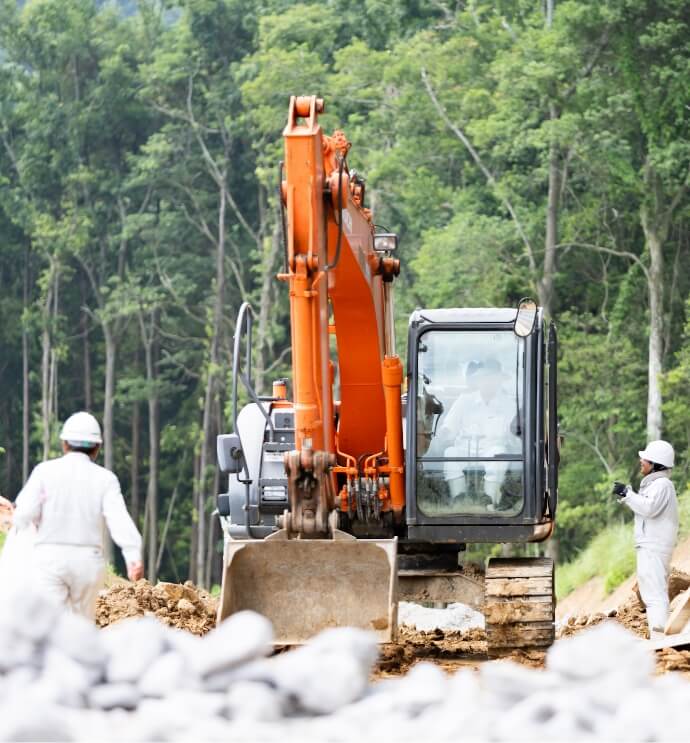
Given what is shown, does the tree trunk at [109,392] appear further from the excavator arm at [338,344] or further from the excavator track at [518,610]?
the excavator track at [518,610]

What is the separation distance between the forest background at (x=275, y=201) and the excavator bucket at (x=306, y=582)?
57.1 feet

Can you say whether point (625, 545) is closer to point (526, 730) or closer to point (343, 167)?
point (343, 167)

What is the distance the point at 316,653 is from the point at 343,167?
5.30m

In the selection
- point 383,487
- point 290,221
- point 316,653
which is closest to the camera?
point 316,653

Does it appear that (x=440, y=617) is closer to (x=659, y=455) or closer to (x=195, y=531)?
(x=659, y=455)

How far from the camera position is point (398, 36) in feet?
139

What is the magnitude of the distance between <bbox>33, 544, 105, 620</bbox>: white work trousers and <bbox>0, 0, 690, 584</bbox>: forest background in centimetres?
2004

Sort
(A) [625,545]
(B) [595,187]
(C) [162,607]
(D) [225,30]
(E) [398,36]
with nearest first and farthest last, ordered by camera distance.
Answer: (C) [162,607]
(A) [625,545]
(B) [595,187]
(E) [398,36]
(D) [225,30]

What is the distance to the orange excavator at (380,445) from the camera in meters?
11.9

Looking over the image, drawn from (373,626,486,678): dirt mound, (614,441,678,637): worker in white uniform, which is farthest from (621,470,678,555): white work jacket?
(373,626,486,678): dirt mound

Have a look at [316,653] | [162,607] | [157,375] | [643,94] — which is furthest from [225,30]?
[316,653]

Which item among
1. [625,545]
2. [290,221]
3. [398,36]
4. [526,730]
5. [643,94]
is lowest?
[625,545]

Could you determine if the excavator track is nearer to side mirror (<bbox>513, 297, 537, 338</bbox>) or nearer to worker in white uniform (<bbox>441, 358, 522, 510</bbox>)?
worker in white uniform (<bbox>441, 358, 522, 510</bbox>)

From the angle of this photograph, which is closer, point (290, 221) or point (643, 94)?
point (290, 221)
